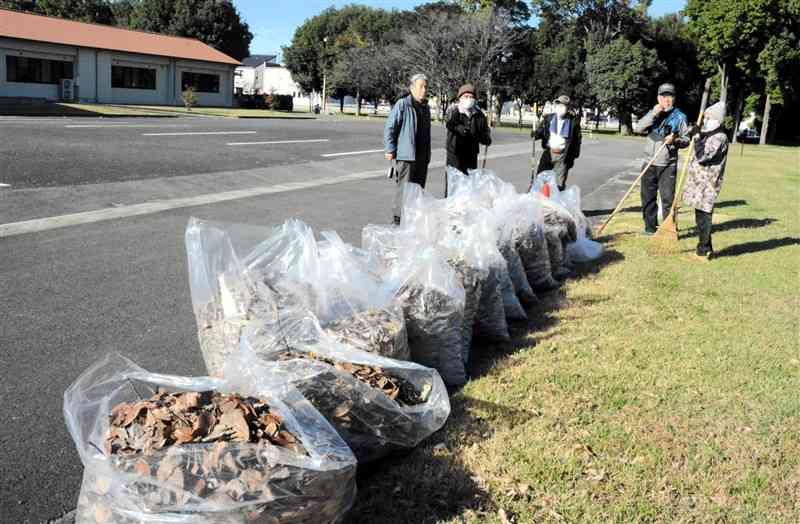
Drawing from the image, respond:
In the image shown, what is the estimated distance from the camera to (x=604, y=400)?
162 inches

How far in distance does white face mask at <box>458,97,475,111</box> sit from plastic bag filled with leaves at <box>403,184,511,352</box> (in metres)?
3.02

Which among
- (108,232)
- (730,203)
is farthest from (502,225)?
(730,203)

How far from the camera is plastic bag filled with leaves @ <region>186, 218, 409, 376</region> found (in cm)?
353

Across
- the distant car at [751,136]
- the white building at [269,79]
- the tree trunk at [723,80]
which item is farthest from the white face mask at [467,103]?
the white building at [269,79]

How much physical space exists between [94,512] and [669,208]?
349 inches

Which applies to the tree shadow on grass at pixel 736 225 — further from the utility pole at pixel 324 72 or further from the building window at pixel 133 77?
the utility pole at pixel 324 72

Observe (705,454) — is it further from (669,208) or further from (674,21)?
(674,21)

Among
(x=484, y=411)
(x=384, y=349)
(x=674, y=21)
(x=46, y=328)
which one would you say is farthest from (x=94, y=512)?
(x=674, y=21)

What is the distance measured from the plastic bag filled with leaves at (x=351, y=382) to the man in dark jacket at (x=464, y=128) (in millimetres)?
5433

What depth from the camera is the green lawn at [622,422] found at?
306 cm

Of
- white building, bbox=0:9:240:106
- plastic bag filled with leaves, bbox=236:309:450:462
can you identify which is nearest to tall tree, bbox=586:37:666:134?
white building, bbox=0:9:240:106

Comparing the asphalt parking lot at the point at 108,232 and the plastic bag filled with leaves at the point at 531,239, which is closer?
the asphalt parking lot at the point at 108,232

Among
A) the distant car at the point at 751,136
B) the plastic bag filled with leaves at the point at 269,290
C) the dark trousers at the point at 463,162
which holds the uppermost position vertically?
the distant car at the point at 751,136

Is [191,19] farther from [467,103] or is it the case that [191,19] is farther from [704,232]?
[704,232]
